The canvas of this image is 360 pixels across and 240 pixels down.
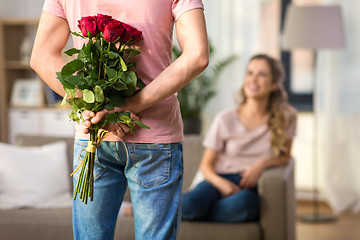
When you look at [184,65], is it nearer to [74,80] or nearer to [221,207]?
[74,80]

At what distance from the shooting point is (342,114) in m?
4.59

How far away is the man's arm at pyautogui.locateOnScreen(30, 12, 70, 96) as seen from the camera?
1308mm

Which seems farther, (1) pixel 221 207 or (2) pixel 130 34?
(1) pixel 221 207

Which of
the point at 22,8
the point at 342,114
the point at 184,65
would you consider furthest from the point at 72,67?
the point at 22,8

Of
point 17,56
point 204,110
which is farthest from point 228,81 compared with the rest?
point 17,56

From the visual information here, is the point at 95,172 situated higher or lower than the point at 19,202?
higher

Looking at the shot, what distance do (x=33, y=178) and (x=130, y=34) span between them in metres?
1.96

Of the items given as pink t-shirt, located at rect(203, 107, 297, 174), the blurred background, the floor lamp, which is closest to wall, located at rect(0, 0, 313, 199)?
the blurred background

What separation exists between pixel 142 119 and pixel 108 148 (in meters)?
0.10

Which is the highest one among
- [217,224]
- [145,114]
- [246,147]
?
[145,114]

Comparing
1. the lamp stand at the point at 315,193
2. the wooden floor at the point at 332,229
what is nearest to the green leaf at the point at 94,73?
the wooden floor at the point at 332,229

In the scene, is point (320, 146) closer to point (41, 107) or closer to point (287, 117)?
point (287, 117)

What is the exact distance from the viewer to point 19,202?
2854mm

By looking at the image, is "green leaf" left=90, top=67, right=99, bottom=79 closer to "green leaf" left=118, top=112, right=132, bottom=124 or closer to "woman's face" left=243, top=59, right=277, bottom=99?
"green leaf" left=118, top=112, right=132, bottom=124
